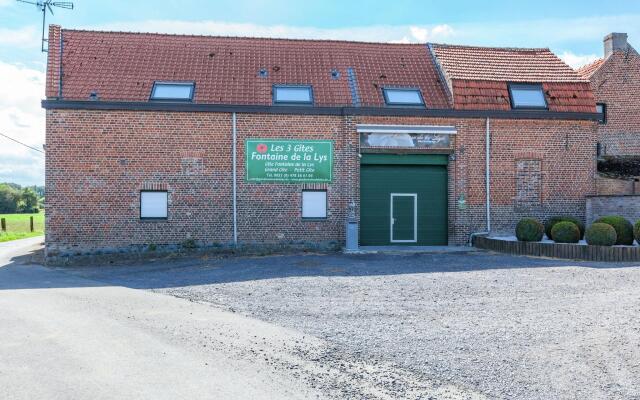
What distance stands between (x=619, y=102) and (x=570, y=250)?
518 inches

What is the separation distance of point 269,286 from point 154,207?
8.29 meters

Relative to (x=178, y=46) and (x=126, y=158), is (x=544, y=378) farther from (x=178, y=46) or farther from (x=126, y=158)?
(x=178, y=46)

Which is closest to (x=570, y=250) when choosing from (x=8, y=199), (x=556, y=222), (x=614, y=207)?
(x=556, y=222)

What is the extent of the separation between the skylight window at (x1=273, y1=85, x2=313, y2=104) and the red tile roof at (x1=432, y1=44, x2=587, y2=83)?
500cm

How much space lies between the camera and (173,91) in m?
18.4

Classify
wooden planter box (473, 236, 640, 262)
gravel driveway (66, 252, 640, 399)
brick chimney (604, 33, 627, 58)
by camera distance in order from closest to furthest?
gravel driveway (66, 252, 640, 399) < wooden planter box (473, 236, 640, 262) < brick chimney (604, 33, 627, 58)

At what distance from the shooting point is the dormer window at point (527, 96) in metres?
19.4

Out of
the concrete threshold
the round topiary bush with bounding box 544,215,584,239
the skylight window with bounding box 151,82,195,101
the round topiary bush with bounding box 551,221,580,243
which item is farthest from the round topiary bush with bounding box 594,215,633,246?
the skylight window with bounding box 151,82,195,101

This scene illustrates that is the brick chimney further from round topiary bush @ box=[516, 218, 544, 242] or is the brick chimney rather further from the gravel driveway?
the gravel driveway

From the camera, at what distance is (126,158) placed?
17.6 m

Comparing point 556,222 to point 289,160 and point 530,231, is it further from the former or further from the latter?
point 289,160

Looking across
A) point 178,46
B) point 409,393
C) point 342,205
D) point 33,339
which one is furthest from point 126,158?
point 409,393

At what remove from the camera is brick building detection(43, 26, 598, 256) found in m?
17.5

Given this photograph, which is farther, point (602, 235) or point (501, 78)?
point (501, 78)
